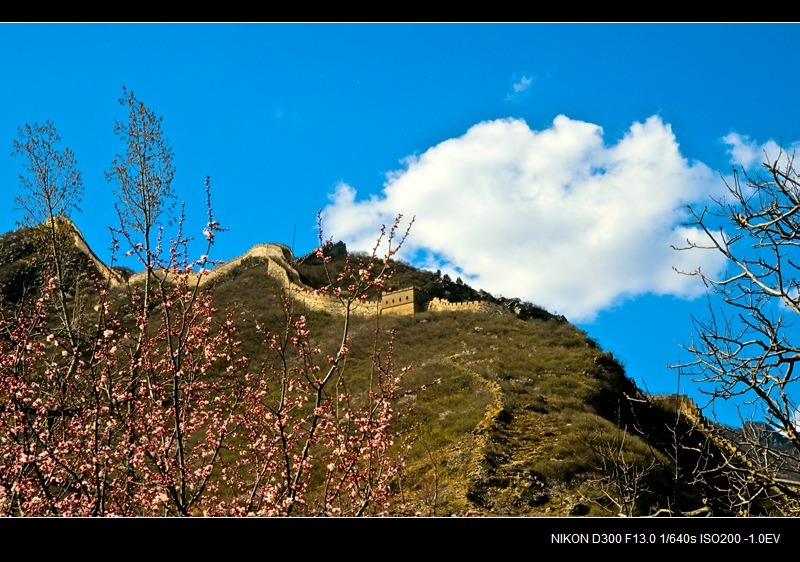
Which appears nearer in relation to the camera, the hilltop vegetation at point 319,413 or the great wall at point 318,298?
the hilltop vegetation at point 319,413

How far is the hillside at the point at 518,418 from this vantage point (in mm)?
14453

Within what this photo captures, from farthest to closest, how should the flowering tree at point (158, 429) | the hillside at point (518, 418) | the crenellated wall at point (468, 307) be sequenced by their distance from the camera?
the crenellated wall at point (468, 307) < the hillside at point (518, 418) < the flowering tree at point (158, 429)

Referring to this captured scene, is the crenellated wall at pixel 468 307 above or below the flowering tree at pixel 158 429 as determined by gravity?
above

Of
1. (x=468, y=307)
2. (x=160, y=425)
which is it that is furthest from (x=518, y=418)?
(x=468, y=307)

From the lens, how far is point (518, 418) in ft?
82.6

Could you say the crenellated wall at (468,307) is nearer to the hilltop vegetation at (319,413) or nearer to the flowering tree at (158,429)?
the hilltop vegetation at (319,413)

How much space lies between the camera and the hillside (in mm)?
14453

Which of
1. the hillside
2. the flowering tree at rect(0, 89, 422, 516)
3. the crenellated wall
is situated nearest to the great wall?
the crenellated wall

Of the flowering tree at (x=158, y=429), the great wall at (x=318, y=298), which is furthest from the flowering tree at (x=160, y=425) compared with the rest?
the great wall at (x=318, y=298)

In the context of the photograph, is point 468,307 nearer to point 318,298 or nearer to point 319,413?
point 318,298

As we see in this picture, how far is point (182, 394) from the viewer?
9391 millimetres
